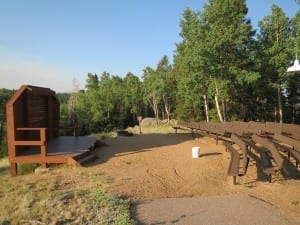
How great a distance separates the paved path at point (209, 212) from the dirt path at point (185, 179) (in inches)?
12.2

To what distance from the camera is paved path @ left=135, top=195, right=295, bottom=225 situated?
17.6 feet

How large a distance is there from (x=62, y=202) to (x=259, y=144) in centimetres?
557

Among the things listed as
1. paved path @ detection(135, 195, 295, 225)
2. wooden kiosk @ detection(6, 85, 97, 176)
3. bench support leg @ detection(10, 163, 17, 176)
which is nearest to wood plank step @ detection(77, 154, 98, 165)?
wooden kiosk @ detection(6, 85, 97, 176)

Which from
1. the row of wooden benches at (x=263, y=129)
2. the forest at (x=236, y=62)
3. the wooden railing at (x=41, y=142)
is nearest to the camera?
the wooden railing at (x=41, y=142)

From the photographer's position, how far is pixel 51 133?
15.1 metres

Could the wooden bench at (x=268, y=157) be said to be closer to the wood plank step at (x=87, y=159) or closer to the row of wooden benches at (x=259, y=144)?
the row of wooden benches at (x=259, y=144)

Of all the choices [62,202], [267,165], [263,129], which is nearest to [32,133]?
[62,202]

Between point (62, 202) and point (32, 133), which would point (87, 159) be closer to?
point (32, 133)

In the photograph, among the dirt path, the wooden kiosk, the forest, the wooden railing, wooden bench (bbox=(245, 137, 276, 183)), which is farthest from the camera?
the forest

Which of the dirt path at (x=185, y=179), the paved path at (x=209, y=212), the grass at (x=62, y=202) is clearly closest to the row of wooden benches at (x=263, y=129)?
the dirt path at (x=185, y=179)

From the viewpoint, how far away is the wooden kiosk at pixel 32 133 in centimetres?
984

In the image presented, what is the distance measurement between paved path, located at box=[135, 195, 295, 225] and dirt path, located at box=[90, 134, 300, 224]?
0.31 meters

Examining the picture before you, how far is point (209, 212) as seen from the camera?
5816 millimetres

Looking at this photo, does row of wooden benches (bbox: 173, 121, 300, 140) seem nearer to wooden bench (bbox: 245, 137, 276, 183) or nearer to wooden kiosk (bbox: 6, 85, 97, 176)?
wooden bench (bbox: 245, 137, 276, 183)
